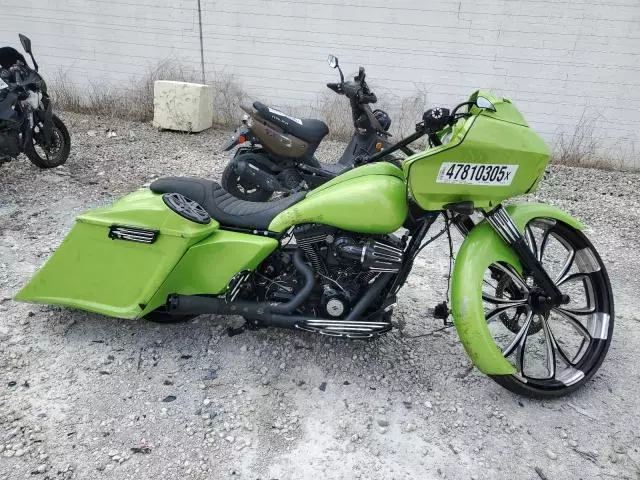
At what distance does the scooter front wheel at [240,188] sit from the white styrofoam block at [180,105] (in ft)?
9.14

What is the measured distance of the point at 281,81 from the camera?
8320 mm

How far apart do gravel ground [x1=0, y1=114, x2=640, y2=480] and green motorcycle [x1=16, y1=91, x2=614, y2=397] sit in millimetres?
227

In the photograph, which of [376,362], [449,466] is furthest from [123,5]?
[449,466]

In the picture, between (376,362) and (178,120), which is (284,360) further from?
(178,120)

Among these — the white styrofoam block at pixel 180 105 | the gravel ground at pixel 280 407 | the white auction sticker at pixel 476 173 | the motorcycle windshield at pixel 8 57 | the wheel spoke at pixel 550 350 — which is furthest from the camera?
the white styrofoam block at pixel 180 105

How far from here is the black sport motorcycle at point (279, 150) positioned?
5145 mm

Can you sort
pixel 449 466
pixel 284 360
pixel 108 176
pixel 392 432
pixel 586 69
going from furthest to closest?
pixel 586 69 < pixel 108 176 < pixel 284 360 < pixel 392 432 < pixel 449 466

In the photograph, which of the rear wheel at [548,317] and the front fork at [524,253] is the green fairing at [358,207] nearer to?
the front fork at [524,253]

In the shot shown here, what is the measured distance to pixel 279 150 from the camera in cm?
518

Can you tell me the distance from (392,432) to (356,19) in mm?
6771

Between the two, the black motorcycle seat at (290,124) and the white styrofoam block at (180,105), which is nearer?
the black motorcycle seat at (290,124)

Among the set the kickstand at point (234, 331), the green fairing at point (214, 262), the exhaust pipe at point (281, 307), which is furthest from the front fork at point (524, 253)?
the kickstand at point (234, 331)

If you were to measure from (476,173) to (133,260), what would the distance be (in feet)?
5.81

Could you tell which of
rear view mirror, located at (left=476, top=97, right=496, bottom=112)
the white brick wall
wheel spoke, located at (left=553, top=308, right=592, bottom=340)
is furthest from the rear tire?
the white brick wall
